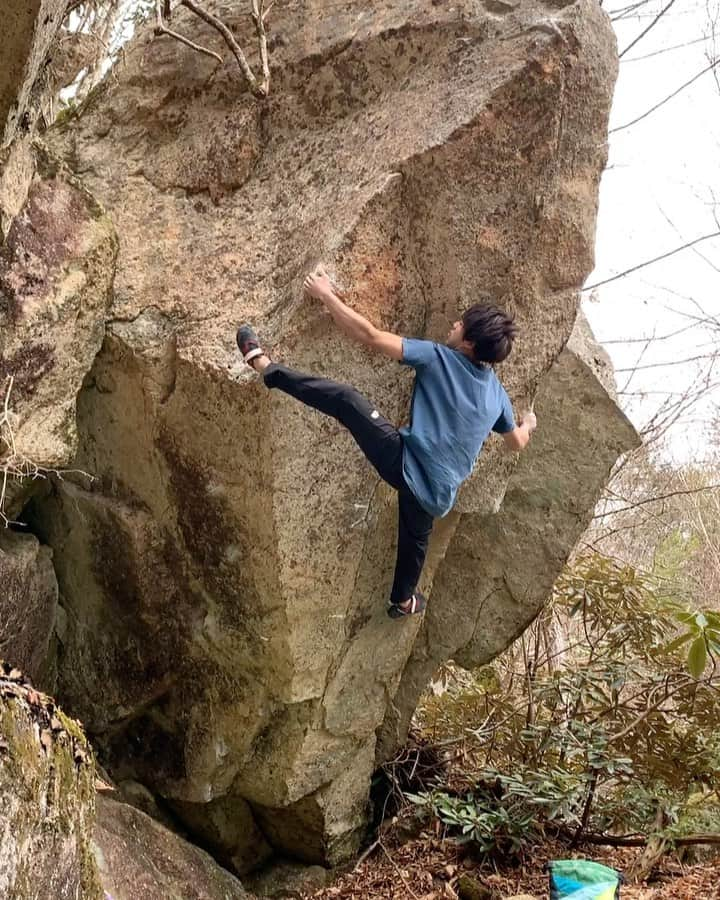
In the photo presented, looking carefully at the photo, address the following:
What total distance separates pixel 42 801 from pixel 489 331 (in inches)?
101

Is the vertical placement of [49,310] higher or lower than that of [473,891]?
Answer: higher

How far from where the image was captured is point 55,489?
462 centimetres

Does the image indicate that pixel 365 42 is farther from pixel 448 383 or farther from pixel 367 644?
pixel 367 644

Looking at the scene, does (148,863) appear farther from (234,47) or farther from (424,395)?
(234,47)

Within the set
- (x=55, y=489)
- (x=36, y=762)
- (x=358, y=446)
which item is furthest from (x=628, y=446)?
(x=36, y=762)

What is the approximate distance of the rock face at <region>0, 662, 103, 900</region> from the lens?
2.11 m

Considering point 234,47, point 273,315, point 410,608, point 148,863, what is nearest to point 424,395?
point 273,315

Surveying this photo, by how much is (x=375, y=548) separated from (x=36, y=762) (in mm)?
2441

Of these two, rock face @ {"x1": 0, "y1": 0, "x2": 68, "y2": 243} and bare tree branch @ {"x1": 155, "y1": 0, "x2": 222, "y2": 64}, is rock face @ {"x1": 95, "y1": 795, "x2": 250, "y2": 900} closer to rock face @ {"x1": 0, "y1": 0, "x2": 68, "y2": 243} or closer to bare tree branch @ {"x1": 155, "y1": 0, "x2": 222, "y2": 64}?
rock face @ {"x1": 0, "y1": 0, "x2": 68, "y2": 243}

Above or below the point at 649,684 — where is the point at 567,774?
below

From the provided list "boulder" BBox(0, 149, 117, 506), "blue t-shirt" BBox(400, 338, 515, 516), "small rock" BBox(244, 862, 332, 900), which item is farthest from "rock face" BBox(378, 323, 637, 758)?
"boulder" BBox(0, 149, 117, 506)

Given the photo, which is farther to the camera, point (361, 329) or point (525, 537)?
point (525, 537)

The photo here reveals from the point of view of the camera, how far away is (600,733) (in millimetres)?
5406

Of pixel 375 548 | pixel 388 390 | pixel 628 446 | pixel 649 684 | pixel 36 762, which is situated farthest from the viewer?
pixel 649 684
